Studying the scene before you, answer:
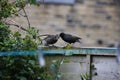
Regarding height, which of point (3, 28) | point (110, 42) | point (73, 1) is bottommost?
point (110, 42)

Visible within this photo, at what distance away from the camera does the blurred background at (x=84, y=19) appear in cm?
899

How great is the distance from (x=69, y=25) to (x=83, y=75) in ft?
12.5

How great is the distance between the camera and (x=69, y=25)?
9.04m

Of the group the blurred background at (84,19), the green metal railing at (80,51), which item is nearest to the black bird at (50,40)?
the green metal railing at (80,51)

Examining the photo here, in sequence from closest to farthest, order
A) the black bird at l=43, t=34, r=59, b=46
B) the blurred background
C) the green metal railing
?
the green metal railing < the black bird at l=43, t=34, r=59, b=46 < the blurred background

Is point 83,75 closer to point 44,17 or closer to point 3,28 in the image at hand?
point 3,28

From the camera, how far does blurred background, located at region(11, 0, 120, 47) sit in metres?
8.99

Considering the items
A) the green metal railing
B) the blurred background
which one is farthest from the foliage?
the blurred background

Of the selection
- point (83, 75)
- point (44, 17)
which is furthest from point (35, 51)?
point (44, 17)

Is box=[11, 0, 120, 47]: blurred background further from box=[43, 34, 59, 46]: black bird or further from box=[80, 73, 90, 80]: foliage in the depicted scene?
box=[80, 73, 90, 80]: foliage

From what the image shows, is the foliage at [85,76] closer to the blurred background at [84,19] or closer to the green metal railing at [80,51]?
the green metal railing at [80,51]

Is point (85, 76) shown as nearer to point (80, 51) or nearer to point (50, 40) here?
point (80, 51)

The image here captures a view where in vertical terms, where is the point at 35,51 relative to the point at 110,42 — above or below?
above

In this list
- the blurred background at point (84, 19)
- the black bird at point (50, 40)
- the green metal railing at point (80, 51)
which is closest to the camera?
the green metal railing at point (80, 51)
